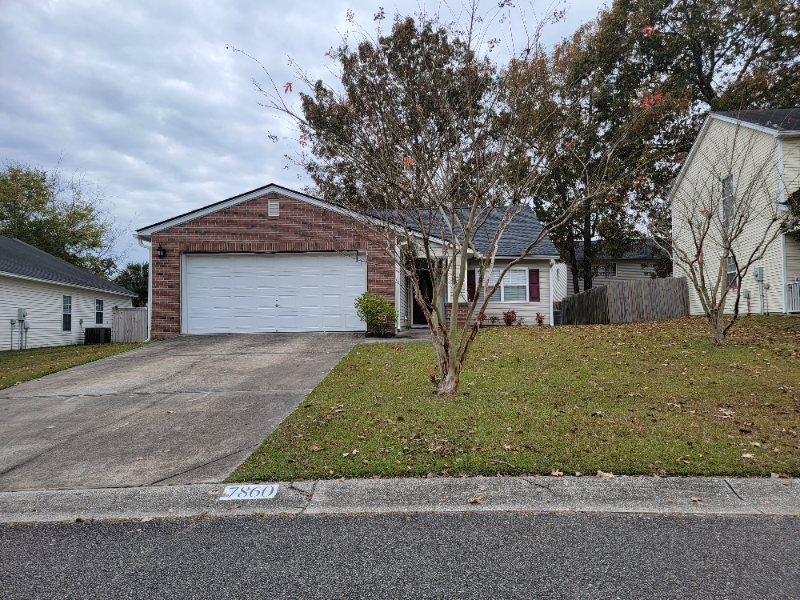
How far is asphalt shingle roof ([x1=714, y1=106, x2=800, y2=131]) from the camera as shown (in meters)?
13.9

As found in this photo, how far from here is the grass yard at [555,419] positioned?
4.18 meters

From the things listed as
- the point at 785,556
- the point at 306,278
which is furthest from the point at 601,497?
the point at 306,278

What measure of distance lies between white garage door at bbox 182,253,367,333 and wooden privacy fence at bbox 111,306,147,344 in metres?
1.44

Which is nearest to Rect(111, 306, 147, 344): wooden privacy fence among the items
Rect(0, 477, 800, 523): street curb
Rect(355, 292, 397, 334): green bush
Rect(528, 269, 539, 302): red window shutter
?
Rect(355, 292, 397, 334): green bush

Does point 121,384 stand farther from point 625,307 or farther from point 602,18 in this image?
point 602,18

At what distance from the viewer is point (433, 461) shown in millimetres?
4297

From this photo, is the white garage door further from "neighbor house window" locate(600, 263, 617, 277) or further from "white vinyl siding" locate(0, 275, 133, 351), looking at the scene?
"neighbor house window" locate(600, 263, 617, 277)

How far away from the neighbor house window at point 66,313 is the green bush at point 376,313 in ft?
44.5

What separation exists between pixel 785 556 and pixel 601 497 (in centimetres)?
107

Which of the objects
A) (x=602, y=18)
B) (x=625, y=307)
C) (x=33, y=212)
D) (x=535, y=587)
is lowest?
(x=535, y=587)

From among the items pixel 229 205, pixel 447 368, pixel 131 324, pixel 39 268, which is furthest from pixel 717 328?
pixel 39 268

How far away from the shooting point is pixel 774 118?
14891 millimetres

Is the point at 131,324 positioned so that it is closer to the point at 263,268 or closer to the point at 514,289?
the point at 263,268

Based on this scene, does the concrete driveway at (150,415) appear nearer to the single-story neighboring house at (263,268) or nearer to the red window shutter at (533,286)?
the single-story neighboring house at (263,268)
